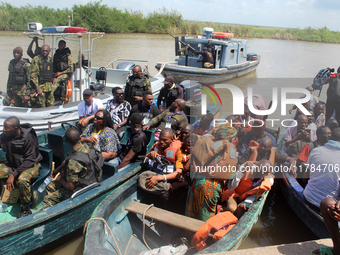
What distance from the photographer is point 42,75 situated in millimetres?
5992

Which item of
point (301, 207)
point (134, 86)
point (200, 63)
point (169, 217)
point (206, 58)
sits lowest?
point (301, 207)

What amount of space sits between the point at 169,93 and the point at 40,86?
278cm

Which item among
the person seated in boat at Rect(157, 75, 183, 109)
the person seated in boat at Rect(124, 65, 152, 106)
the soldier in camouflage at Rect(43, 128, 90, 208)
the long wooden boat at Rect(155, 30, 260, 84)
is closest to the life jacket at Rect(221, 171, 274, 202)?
the soldier in camouflage at Rect(43, 128, 90, 208)

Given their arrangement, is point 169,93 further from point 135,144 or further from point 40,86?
point 40,86

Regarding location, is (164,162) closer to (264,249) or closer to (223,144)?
(223,144)

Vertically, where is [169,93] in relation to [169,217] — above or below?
above

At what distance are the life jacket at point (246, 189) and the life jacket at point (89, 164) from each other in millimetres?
1573

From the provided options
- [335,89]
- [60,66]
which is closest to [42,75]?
[60,66]

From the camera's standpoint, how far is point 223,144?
10.1 ft

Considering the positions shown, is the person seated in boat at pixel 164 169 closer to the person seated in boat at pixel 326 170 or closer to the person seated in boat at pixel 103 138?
the person seated in boat at pixel 103 138

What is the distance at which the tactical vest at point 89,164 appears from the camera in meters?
3.15

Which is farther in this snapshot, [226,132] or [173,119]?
[173,119]

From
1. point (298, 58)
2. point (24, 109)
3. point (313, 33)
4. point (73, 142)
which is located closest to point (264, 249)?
point (73, 142)

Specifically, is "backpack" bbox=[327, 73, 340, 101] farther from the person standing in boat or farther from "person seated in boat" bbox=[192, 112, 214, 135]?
the person standing in boat
